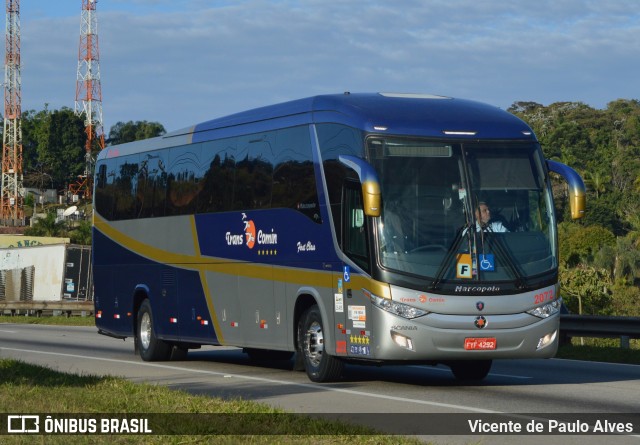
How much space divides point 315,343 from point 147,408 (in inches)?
187

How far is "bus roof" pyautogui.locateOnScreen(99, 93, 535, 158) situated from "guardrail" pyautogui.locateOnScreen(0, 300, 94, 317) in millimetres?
36229

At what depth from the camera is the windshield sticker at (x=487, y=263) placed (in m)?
15.9

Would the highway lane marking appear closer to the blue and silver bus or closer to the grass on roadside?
the blue and silver bus

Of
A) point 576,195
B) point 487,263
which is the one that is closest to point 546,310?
point 487,263

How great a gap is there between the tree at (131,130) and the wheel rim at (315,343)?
155 m

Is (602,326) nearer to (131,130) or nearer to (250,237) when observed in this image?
(250,237)

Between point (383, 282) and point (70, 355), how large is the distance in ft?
34.2

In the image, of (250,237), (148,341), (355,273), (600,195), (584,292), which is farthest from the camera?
(600,195)

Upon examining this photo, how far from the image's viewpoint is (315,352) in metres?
17.6

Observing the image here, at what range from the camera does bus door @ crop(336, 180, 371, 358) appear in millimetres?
16188

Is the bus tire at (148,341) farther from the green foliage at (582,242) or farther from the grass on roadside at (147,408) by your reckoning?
the green foliage at (582,242)

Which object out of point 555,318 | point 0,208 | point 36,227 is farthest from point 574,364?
point 0,208

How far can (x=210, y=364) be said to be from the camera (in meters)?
22.1

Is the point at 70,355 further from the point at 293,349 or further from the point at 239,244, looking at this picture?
the point at 293,349
